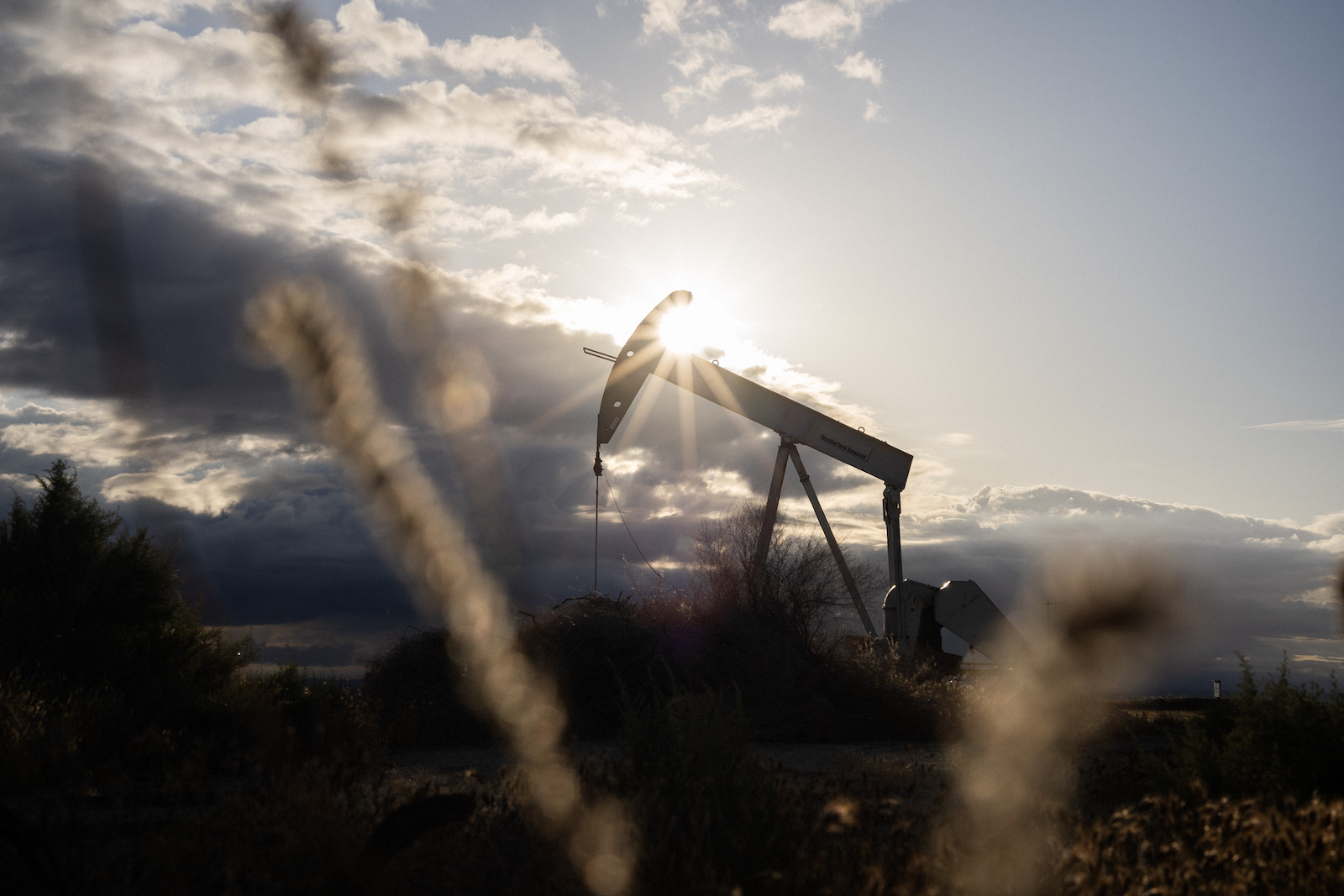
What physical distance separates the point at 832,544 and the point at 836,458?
1907 millimetres

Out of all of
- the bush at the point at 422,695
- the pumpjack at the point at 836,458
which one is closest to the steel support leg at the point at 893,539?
the pumpjack at the point at 836,458

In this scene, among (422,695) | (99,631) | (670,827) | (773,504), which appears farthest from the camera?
(773,504)

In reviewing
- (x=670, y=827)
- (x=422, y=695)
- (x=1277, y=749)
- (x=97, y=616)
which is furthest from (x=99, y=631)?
(x=1277, y=749)

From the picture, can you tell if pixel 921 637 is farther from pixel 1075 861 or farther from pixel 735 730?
pixel 1075 861

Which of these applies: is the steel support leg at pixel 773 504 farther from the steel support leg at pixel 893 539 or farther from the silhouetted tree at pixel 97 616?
the silhouetted tree at pixel 97 616

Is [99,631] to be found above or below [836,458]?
below

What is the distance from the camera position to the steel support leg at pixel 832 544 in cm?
1911

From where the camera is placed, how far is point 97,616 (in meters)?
12.5

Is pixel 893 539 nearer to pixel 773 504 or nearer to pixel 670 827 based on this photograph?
pixel 773 504

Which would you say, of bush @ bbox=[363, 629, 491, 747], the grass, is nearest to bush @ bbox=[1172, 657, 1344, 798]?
the grass

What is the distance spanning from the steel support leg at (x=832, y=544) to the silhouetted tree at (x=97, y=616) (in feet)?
36.8

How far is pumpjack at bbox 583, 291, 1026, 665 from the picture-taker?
56.2ft

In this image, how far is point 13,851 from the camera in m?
4.67

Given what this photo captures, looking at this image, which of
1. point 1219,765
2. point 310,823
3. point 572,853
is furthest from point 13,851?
point 1219,765
